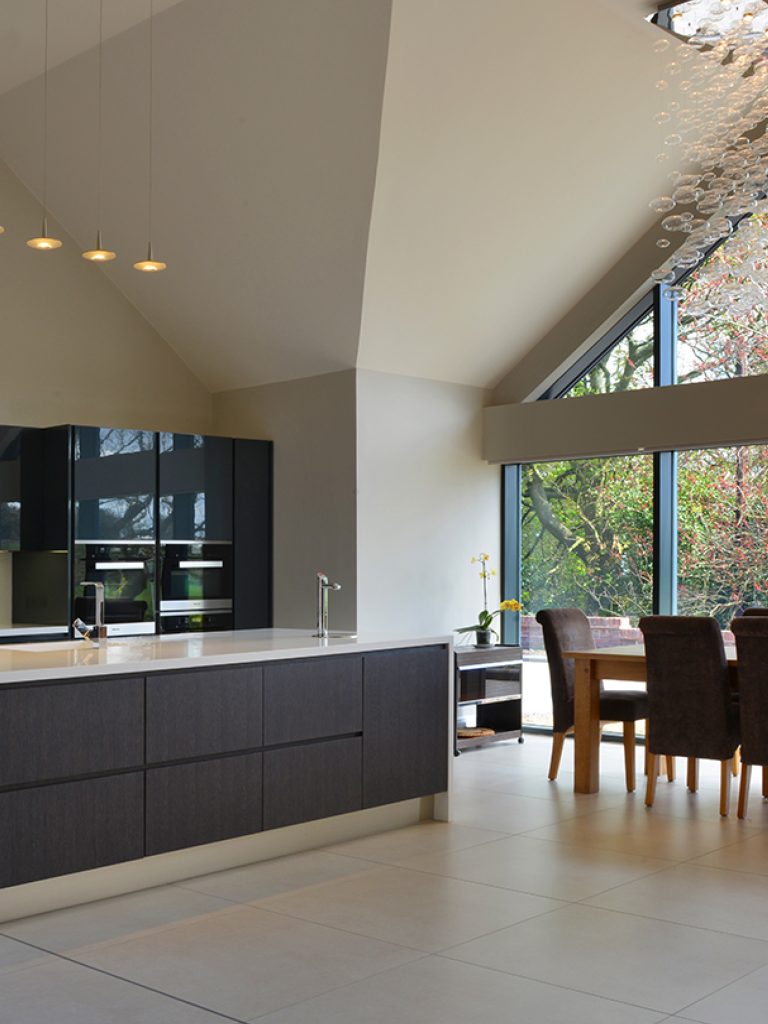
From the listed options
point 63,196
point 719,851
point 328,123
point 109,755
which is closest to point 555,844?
point 719,851

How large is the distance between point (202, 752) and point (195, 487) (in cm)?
330

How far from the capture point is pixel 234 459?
7566mm

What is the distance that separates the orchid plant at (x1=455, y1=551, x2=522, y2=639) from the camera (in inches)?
303

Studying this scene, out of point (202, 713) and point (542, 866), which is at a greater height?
point (202, 713)

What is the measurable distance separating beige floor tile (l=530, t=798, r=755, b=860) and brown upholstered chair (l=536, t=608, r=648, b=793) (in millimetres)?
561

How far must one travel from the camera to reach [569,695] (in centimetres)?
633

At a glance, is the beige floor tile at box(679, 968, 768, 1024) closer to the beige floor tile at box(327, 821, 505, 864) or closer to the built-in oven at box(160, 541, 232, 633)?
the beige floor tile at box(327, 821, 505, 864)

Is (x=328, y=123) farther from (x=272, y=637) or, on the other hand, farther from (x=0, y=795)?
(x=0, y=795)

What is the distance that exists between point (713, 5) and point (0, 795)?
410 centimetres

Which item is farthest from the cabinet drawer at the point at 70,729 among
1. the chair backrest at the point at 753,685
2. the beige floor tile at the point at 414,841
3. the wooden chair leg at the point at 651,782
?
the chair backrest at the point at 753,685

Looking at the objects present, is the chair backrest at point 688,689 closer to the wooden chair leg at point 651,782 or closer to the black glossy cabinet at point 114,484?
the wooden chair leg at point 651,782

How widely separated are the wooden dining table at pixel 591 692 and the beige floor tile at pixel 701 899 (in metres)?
1.47

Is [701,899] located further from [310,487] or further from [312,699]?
[310,487]

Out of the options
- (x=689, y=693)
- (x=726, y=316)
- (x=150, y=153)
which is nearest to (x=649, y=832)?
(x=689, y=693)
